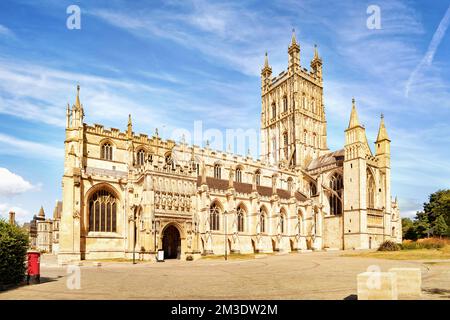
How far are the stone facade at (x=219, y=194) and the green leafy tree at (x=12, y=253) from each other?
2210cm

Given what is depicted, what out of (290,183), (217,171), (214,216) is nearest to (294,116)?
(290,183)

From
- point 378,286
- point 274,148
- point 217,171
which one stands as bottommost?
point 378,286

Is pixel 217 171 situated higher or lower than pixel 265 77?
lower

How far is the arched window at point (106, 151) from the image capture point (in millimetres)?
50469

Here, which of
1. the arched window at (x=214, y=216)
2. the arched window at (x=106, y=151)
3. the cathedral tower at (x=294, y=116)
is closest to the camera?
the arched window at (x=214, y=216)

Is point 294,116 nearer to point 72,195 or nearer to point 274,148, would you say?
point 274,148

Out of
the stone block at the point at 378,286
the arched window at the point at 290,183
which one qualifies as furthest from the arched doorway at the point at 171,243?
the stone block at the point at 378,286

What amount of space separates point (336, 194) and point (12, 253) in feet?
171

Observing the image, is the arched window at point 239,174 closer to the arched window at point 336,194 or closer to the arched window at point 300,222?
the arched window at point 300,222

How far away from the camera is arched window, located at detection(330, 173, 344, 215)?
2480 inches

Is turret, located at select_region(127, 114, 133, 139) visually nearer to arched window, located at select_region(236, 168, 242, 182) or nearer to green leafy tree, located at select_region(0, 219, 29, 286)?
arched window, located at select_region(236, 168, 242, 182)

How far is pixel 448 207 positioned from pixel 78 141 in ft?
Result: 143

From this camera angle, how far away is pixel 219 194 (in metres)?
51.0

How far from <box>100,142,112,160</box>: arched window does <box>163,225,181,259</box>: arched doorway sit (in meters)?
13.0
